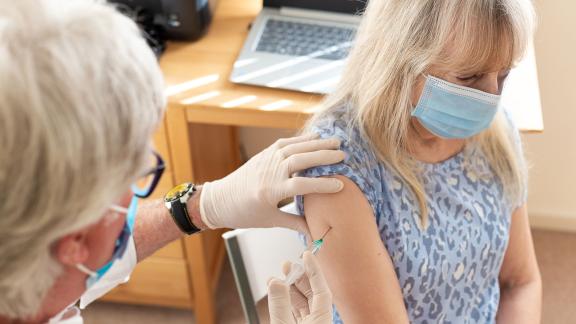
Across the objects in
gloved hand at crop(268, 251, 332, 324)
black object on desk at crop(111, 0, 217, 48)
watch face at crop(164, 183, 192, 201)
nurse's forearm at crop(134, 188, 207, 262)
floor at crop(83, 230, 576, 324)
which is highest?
black object on desk at crop(111, 0, 217, 48)

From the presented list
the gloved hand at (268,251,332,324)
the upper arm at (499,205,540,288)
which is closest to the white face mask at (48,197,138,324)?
the gloved hand at (268,251,332,324)

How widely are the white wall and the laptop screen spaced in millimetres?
597

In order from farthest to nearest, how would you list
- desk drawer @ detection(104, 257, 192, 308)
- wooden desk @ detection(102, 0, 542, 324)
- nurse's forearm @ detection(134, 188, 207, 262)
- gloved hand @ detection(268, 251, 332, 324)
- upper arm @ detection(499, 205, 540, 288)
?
desk drawer @ detection(104, 257, 192, 308) → wooden desk @ detection(102, 0, 542, 324) → upper arm @ detection(499, 205, 540, 288) → nurse's forearm @ detection(134, 188, 207, 262) → gloved hand @ detection(268, 251, 332, 324)

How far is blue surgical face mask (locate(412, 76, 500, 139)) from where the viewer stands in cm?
119

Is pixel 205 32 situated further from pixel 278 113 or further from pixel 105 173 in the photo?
pixel 105 173

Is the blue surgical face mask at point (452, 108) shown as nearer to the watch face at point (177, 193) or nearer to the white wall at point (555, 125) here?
the watch face at point (177, 193)

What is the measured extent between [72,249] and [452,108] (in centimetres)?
72

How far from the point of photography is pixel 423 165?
1.27m

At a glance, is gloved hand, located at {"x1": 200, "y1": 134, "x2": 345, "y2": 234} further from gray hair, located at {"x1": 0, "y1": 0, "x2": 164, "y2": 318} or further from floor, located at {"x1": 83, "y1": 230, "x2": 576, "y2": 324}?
floor, located at {"x1": 83, "y1": 230, "x2": 576, "y2": 324}

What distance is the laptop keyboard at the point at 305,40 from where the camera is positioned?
5.71 ft

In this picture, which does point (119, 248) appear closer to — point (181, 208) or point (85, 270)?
point (85, 270)

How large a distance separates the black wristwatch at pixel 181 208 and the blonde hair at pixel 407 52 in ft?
0.91

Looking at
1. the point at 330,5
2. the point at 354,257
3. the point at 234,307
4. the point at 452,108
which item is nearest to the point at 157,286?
the point at 234,307

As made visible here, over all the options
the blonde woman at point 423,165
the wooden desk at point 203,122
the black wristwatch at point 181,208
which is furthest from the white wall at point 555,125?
the black wristwatch at point 181,208
